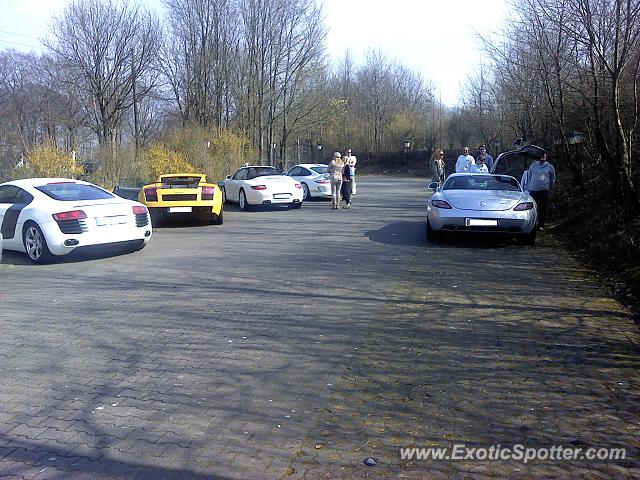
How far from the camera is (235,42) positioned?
38.6 m

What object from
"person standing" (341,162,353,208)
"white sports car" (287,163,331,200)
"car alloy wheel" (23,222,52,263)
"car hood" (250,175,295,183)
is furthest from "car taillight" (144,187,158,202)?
"white sports car" (287,163,331,200)

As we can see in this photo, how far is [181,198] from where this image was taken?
15945 millimetres

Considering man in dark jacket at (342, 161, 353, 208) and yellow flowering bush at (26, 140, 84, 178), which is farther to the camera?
man in dark jacket at (342, 161, 353, 208)

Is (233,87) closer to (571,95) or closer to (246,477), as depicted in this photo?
(571,95)

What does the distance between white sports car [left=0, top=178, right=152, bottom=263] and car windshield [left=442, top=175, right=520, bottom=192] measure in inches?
233

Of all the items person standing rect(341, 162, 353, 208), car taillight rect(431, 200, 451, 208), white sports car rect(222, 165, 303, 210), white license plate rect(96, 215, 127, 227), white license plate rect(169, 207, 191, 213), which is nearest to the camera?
white license plate rect(96, 215, 127, 227)

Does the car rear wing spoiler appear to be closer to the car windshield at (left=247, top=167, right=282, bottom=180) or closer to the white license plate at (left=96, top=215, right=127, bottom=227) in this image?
the car windshield at (left=247, top=167, right=282, bottom=180)

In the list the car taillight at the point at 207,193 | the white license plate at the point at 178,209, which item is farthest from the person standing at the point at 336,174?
the white license plate at the point at 178,209

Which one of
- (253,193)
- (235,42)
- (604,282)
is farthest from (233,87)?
(604,282)

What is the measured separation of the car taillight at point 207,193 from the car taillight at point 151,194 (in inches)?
44.6

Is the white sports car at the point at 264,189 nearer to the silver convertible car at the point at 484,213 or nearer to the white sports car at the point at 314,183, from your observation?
the white sports car at the point at 314,183

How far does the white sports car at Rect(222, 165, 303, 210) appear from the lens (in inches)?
787

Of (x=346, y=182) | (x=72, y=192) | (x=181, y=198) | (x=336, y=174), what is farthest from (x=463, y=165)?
(x=72, y=192)

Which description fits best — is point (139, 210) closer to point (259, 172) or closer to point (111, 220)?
point (111, 220)
